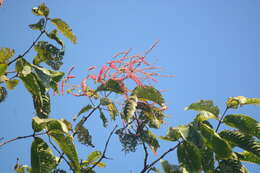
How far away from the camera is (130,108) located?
2.07m

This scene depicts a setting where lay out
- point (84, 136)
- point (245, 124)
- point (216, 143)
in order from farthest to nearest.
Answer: point (84, 136)
point (245, 124)
point (216, 143)

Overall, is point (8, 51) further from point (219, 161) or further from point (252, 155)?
point (252, 155)

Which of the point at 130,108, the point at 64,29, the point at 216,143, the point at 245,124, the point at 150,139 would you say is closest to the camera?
the point at 216,143

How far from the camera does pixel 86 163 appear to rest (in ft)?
9.75

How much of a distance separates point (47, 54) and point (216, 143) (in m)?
1.38

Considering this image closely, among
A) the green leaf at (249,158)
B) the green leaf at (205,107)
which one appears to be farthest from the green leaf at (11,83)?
the green leaf at (249,158)

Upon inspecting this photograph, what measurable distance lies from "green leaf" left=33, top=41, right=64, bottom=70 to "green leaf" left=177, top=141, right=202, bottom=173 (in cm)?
116

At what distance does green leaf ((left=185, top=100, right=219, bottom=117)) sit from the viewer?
1967 millimetres

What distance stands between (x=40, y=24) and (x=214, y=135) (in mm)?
1483

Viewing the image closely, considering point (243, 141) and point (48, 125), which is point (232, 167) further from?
point (48, 125)

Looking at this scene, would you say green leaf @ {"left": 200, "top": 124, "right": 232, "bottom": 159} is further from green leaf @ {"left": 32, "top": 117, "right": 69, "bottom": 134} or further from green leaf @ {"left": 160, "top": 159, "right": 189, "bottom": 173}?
green leaf @ {"left": 32, "top": 117, "right": 69, "bottom": 134}

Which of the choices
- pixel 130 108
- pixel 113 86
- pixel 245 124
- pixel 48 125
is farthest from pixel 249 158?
pixel 48 125

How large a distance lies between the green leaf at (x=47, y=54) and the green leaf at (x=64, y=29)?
129mm

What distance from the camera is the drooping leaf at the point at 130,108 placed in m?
2.03
